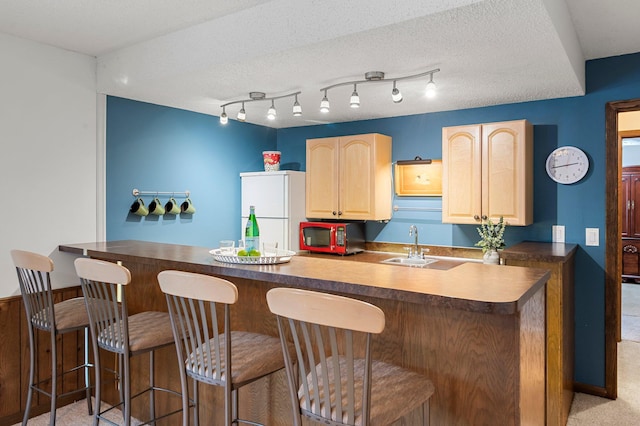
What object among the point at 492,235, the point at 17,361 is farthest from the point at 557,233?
the point at 17,361

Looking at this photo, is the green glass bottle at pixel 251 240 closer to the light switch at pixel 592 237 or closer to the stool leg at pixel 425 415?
the stool leg at pixel 425 415

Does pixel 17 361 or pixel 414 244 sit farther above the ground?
pixel 414 244

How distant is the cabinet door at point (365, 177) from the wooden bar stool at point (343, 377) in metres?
2.50

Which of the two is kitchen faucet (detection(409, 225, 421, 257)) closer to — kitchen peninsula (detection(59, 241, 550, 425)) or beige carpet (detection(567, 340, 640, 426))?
beige carpet (detection(567, 340, 640, 426))

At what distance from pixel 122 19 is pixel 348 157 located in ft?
7.11

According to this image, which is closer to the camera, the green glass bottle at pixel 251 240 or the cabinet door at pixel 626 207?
the green glass bottle at pixel 251 240

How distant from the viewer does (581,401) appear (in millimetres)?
3207

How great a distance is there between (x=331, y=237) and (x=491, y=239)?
4.43 ft

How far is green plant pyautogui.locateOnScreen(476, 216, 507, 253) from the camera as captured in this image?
3455mm

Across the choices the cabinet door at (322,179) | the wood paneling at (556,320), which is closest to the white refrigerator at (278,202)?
the cabinet door at (322,179)

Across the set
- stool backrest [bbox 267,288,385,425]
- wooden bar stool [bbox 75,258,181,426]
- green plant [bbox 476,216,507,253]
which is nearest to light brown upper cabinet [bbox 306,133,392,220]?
green plant [bbox 476,216,507,253]

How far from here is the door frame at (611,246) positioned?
3223 millimetres

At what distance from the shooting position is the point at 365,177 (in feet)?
13.4

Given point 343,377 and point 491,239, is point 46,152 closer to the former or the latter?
point 343,377
